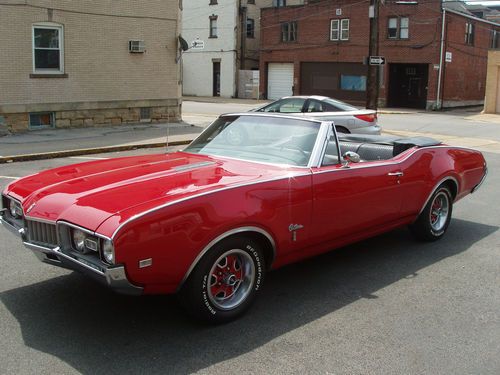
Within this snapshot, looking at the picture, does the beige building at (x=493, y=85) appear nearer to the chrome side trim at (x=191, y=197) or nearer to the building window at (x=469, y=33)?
the building window at (x=469, y=33)

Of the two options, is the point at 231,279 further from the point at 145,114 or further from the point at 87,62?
the point at 145,114

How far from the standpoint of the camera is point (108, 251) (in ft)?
11.9

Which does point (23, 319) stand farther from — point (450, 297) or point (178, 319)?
point (450, 297)

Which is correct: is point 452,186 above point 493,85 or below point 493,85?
below

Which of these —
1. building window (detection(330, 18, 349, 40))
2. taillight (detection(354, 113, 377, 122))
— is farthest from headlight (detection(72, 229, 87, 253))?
building window (detection(330, 18, 349, 40))

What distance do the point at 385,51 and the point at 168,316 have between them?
3859 centimetres

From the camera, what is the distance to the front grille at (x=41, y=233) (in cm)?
402

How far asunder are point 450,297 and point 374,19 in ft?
56.8

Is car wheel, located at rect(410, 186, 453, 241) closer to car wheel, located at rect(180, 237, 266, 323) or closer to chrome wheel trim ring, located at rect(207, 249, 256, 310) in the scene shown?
car wheel, located at rect(180, 237, 266, 323)

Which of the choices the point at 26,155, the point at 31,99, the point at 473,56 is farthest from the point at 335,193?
the point at 473,56

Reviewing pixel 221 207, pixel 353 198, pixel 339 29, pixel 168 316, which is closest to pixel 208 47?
pixel 339 29

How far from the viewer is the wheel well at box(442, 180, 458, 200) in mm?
6531

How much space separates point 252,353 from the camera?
3781mm

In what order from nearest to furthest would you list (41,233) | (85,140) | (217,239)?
(217,239) → (41,233) → (85,140)
